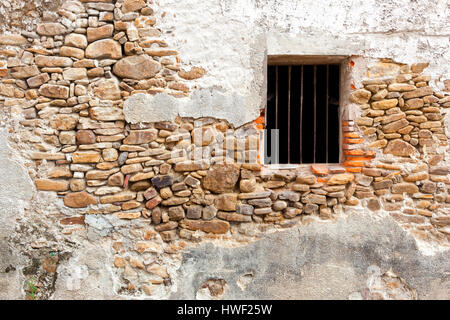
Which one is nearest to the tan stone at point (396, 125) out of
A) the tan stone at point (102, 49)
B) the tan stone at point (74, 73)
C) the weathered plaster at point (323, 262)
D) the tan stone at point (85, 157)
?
the weathered plaster at point (323, 262)

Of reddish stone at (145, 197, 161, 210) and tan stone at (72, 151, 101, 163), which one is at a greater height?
tan stone at (72, 151, 101, 163)

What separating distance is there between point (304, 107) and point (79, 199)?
2289 mm

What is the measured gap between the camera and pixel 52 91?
2580mm

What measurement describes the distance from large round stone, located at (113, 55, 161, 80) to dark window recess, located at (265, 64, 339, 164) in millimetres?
1124

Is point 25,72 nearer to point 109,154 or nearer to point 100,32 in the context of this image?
point 100,32

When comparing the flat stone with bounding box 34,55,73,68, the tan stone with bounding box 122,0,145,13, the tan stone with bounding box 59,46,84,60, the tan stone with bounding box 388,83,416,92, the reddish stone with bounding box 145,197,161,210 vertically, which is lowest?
the reddish stone with bounding box 145,197,161,210

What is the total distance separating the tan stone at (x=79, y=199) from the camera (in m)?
2.65

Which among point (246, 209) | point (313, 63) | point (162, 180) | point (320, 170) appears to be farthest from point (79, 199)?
point (313, 63)

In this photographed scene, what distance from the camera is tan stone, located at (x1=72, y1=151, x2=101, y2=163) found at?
2.62 meters

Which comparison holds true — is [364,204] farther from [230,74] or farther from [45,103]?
[45,103]

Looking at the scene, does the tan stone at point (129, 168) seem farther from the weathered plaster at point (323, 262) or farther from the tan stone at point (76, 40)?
the tan stone at point (76, 40)

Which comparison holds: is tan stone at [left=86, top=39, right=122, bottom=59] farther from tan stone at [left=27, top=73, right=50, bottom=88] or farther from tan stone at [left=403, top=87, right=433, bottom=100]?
tan stone at [left=403, top=87, right=433, bottom=100]

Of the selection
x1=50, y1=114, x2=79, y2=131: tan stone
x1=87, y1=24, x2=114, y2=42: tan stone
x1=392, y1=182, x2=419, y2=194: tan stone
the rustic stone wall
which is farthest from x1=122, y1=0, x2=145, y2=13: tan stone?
x1=392, y1=182, x2=419, y2=194: tan stone

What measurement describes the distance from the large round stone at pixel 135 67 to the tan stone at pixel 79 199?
1052 millimetres
